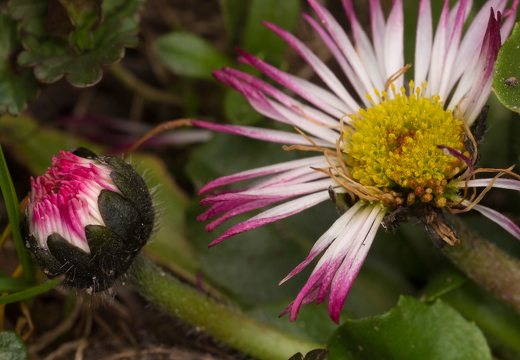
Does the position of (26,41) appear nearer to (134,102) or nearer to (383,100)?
(134,102)

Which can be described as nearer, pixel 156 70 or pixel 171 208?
pixel 171 208

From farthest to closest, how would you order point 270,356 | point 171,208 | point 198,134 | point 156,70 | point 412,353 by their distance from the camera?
point 156,70, point 198,134, point 171,208, point 270,356, point 412,353

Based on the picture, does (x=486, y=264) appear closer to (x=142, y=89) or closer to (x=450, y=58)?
(x=450, y=58)

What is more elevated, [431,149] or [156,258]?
[431,149]

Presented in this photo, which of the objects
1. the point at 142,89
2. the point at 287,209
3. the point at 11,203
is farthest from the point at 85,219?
the point at 142,89

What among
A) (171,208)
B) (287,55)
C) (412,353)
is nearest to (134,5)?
(171,208)

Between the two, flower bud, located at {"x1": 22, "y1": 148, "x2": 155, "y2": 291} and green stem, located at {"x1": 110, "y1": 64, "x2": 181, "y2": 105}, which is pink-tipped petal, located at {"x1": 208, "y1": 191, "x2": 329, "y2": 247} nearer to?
flower bud, located at {"x1": 22, "y1": 148, "x2": 155, "y2": 291}

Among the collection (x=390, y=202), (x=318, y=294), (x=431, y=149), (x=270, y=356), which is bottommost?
(x=270, y=356)

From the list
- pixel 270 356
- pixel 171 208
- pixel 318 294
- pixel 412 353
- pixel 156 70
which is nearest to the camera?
pixel 318 294

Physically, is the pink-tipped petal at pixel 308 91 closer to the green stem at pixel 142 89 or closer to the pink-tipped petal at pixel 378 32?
the pink-tipped petal at pixel 378 32

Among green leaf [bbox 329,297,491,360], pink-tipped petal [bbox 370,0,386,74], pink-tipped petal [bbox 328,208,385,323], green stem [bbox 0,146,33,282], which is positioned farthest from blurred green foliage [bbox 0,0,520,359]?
pink-tipped petal [bbox 370,0,386,74]
